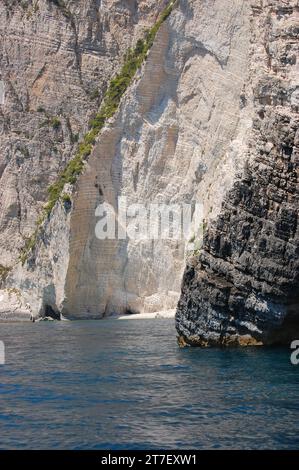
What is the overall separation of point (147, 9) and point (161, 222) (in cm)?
2047

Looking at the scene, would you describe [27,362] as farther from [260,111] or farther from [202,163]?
[202,163]

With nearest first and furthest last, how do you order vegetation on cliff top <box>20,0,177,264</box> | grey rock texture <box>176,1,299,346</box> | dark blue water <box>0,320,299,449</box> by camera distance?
dark blue water <box>0,320,299,449</box> → grey rock texture <box>176,1,299,346</box> → vegetation on cliff top <box>20,0,177,264</box>

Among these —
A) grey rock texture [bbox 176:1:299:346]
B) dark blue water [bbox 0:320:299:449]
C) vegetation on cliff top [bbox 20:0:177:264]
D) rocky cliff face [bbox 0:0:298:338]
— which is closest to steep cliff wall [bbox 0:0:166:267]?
vegetation on cliff top [bbox 20:0:177:264]

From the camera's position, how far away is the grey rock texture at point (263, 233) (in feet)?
77.7

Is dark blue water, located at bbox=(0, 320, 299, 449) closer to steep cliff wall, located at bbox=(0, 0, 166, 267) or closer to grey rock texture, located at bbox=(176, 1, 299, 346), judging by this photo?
grey rock texture, located at bbox=(176, 1, 299, 346)

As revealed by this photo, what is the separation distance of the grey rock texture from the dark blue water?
3.83ft

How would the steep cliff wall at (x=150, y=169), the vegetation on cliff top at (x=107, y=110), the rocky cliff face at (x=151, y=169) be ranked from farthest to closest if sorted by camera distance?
the vegetation on cliff top at (x=107, y=110) → the steep cliff wall at (x=150, y=169) → the rocky cliff face at (x=151, y=169)

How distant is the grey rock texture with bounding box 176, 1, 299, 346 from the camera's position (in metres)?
23.7

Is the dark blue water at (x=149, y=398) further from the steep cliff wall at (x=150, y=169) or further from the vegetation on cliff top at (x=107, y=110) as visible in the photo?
the vegetation on cliff top at (x=107, y=110)

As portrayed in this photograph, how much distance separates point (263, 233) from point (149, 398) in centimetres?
897

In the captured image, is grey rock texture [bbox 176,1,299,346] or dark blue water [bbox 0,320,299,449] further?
grey rock texture [bbox 176,1,299,346]

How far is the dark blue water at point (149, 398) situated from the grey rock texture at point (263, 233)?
1.17 m

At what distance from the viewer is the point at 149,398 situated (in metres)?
16.6

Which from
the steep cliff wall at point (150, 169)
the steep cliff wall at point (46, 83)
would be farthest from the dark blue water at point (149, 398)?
the steep cliff wall at point (46, 83)
